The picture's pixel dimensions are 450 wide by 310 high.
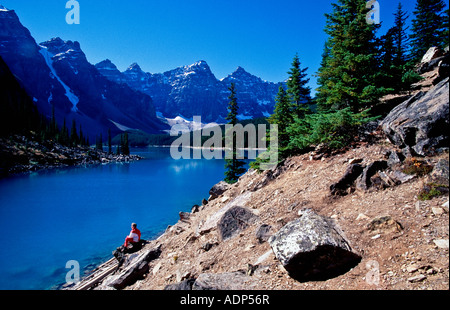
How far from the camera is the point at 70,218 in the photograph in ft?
103

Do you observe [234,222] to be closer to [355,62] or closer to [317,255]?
[317,255]

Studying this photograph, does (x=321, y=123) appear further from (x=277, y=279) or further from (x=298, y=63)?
(x=298, y=63)

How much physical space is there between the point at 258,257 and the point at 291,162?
26.4ft

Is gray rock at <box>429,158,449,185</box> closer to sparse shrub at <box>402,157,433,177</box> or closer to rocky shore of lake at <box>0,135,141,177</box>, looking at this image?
sparse shrub at <box>402,157,433,177</box>

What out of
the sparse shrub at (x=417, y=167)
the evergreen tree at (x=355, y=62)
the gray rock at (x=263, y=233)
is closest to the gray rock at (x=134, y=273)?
the gray rock at (x=263, y=233)

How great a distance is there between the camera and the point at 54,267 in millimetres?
18828

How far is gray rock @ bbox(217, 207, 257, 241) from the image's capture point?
32.9 ft

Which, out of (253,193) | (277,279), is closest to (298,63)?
(253,193)

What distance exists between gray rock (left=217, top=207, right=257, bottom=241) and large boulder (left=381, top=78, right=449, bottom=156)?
6665 millimetres

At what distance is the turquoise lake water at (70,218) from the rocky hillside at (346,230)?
12.6m

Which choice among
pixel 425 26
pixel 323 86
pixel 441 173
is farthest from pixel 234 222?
pixel 425 26

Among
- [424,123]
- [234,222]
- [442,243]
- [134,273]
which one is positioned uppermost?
[424,123]

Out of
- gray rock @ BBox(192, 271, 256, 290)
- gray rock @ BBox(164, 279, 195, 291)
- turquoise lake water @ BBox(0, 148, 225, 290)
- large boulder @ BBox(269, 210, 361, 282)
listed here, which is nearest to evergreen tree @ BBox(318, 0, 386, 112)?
large boulder @ BBox(269, 210, 361, 282)

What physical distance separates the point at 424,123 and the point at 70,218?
1502 inches
